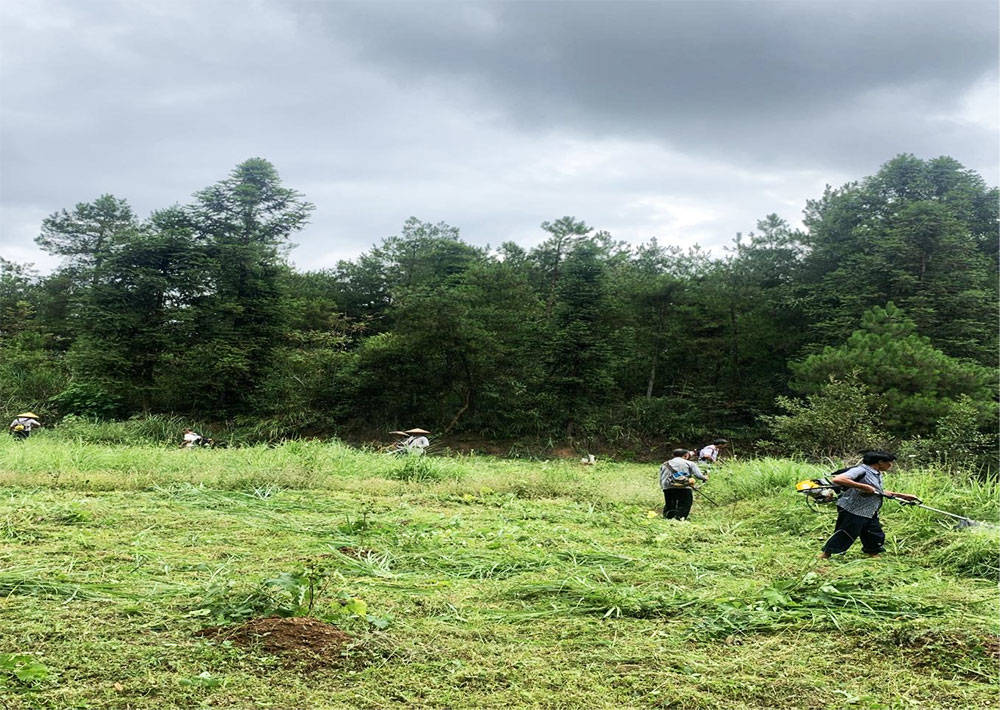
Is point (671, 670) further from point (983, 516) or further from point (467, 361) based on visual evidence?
point (467, 361)

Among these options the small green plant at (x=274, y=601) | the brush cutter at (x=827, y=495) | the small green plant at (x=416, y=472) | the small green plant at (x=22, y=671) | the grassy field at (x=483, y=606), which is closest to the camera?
the small green plant at (x=22, y=671)

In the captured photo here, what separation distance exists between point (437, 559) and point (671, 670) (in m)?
2.63

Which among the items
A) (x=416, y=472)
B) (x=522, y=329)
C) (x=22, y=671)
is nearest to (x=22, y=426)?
(x=416, y=472)

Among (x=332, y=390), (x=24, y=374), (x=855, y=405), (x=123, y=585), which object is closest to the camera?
(x=123, y=585)

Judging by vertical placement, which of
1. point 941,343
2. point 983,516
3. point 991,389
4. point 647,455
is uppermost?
point 941,343

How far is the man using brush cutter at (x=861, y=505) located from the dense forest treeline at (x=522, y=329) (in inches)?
595

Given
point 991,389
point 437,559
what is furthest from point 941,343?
point 437,559

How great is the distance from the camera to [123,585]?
184 inches

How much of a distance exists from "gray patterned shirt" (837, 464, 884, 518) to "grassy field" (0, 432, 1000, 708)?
0.56m

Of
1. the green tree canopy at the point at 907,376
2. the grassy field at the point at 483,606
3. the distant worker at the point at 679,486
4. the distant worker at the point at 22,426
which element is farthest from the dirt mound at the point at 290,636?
the distant worker at the point at 22,426

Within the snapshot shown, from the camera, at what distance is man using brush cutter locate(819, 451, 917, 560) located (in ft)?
20.7

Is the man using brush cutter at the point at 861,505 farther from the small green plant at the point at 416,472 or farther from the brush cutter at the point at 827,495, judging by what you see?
the small green plant at the point at 416,472

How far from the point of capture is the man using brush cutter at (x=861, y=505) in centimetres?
630

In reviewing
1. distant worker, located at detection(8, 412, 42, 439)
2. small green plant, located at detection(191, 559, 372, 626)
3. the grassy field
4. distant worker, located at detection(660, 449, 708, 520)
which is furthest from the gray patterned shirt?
distant worker, located at detection(8, 412, 42, 439)
